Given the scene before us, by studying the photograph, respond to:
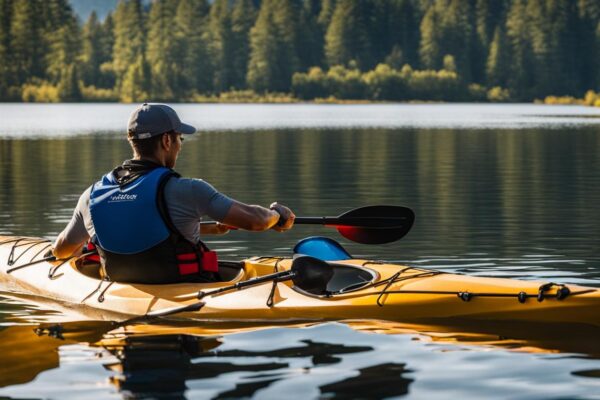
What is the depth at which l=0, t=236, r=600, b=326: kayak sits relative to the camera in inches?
357

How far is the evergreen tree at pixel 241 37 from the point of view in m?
150

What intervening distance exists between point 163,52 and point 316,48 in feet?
67.4

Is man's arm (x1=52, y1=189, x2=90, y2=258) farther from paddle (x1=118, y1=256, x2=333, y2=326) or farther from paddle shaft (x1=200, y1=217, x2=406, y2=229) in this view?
paddle shaft (x1=200, y1=217, x2=406, y2=229)

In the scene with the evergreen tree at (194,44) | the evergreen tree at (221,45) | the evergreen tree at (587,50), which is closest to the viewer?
the evergreen tree at (194,44)

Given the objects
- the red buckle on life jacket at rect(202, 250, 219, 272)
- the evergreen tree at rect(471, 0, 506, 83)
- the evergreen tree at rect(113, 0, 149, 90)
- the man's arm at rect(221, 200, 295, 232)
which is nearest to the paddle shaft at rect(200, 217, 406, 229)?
the red buckle on life jacket at rect(202, 250, 219, 272)

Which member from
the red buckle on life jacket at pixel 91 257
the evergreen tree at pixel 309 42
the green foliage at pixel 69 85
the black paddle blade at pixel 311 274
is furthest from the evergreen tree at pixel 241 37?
the black paddle blade at pixel 311 274

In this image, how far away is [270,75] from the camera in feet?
481

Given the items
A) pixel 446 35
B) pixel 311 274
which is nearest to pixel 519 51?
pixel 446 35

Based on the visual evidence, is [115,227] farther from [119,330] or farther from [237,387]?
[237,387]

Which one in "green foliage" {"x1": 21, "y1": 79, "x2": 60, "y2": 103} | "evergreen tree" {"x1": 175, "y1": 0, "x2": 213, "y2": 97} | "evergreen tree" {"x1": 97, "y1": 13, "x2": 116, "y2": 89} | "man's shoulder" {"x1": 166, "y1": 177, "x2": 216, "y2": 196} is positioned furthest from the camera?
"evergreen tree" {"x1": 97, "y1": 13, "x2": 116, "y2": 89}

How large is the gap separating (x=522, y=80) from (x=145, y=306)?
143907mm

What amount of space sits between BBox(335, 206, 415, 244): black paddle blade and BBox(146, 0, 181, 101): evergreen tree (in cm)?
11674

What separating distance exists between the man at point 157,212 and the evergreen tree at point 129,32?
470 ft

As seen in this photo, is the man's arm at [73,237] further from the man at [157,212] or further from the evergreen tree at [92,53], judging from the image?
the evergreen tree at [92,53]
